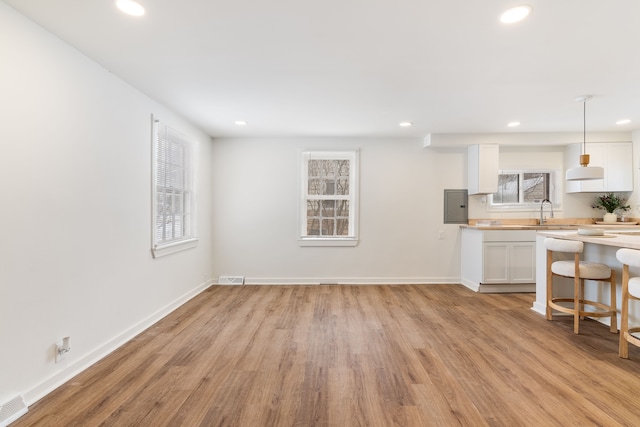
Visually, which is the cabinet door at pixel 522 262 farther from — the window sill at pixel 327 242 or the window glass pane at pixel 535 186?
the window sill at pixel 327 242

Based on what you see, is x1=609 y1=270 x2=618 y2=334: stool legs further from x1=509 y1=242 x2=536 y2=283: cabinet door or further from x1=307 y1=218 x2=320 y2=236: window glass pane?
x1=307 y1=218 x2=320 y2=236: window glass pane

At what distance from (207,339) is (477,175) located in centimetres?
453

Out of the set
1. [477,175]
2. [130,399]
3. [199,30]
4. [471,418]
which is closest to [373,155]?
[477,175]

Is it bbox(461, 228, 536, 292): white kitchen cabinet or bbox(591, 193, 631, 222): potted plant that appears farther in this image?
bbox(591, 193, 631, 222): potted plant

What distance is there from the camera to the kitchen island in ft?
9.41

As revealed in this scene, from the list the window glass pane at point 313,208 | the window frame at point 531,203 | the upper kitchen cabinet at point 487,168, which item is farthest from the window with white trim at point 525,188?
the window glass pane at point 313,208

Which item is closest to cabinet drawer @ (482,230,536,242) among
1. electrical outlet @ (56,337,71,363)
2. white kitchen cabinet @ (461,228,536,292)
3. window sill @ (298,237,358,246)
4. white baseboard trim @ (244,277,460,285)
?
white kitchen cabinet @ (461,228,536,292)

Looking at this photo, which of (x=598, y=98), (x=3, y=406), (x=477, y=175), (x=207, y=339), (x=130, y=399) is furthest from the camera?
(x=477, y=175)

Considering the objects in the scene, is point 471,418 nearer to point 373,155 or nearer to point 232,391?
point 232,391

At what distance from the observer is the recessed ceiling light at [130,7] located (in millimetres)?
1803

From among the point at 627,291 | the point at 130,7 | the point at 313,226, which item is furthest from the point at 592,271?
the point at 130,7

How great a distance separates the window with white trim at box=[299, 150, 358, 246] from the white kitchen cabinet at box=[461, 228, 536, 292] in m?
2.02

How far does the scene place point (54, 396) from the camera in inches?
79.9

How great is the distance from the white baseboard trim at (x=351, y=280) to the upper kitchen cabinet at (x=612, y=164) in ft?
8.90
